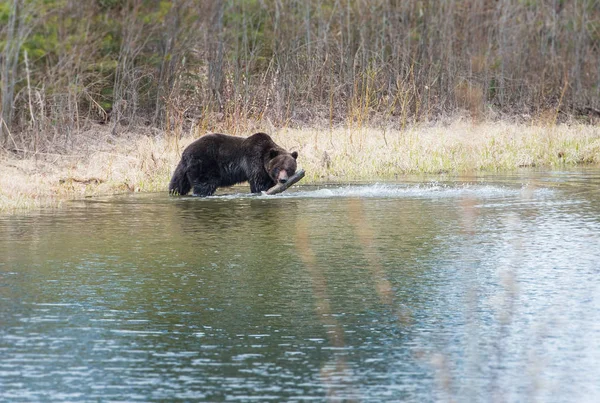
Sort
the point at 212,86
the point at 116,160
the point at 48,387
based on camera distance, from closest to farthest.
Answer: the point at 48,387
the point at 116,160
the point at 212,86

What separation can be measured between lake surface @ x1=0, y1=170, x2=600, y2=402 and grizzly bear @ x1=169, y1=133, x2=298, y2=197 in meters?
2.02

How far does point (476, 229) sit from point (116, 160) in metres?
8.94

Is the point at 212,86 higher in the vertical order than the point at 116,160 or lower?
higher

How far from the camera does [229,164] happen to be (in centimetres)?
1553

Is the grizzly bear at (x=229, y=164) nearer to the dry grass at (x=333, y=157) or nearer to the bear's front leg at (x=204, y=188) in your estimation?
the bear's front leg at (x=204, y=188)

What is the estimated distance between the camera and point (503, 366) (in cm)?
566

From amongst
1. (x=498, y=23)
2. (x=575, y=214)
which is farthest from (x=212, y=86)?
A: (x=575, y=214)

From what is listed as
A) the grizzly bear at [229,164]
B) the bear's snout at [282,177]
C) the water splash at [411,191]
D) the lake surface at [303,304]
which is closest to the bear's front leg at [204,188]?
the grizzly bear at [229,164]

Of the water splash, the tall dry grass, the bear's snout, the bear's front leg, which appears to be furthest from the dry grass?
the bear's snout

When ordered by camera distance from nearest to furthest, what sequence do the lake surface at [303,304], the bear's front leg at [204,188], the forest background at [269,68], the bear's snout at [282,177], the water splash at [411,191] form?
the lake surface at [303,304] < the water splash at [411,191] < the bear's snout at [282,177] < the bear's front leg at [204,188] < the forest background at [269,68]

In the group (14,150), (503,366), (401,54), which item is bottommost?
(503,366)

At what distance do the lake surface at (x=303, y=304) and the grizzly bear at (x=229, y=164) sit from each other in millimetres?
2018

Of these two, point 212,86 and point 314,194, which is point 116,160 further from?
point 212,86

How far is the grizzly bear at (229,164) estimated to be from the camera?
15.3 meters
